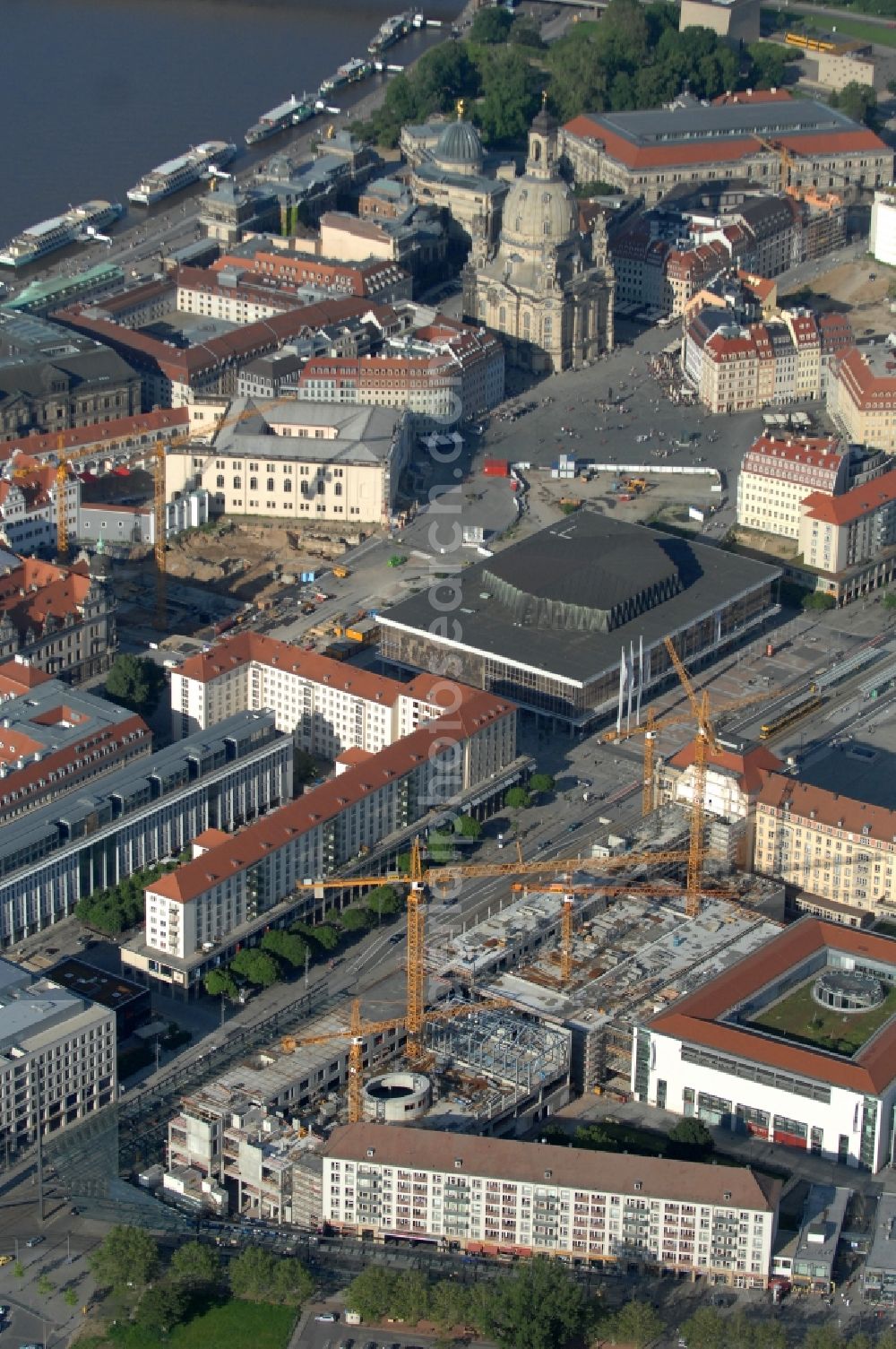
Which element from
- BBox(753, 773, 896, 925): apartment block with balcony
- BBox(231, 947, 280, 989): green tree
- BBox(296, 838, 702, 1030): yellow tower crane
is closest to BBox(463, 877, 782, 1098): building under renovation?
BBox(296, 838, 702, 1030): yellow tower crane

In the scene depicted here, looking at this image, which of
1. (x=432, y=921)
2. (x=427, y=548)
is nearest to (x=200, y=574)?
(x=427, y=548)

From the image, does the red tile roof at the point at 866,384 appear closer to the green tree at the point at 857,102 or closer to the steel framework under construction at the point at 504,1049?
the green tree at the point at 857,102

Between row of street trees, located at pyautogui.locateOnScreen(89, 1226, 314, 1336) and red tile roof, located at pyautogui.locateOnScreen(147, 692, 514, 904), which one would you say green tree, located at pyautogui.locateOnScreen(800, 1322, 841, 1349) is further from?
red tile roof, located at pyautogui.locateOnScreen(147, 692, 514, 904)

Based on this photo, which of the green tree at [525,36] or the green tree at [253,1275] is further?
the green tree at [525,36]

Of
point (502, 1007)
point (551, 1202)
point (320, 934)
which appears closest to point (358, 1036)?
point (502, 1007)

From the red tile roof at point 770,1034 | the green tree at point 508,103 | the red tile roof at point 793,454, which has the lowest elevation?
the red tile roof at point 770,1034

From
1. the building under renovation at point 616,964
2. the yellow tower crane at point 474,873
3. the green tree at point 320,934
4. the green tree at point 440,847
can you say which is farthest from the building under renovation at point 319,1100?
the green tree at point 440,847

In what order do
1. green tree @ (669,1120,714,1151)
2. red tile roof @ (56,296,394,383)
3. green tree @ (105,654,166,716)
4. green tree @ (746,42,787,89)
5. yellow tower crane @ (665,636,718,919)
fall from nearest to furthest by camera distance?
green tree @ (669,1120,714,1151) < yellow tower crane @ (665,636,718,919) < green tree @ (105,654,166,716) < red tile roof @ (56,296,394,383) < green tree @ (746,42,787,89)
